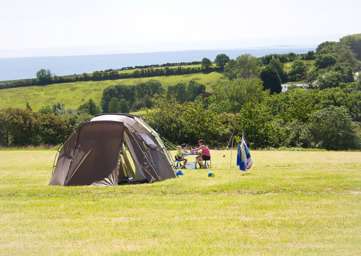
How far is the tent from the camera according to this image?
1983cm

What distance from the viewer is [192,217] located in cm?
1396

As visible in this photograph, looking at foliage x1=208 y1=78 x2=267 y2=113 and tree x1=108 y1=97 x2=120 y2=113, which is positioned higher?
foliage x1=208 y1=78 x2=267 y2=113

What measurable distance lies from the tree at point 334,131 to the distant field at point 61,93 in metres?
56.0

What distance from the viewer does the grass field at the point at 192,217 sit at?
11.2 metres

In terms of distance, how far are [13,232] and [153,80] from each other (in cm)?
10516

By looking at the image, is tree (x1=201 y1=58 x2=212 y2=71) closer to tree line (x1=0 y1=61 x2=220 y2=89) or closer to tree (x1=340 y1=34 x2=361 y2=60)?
tree line (x1=0 y1=61 x2=220 y2=89)

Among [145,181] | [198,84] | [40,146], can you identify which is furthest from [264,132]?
[198,84]

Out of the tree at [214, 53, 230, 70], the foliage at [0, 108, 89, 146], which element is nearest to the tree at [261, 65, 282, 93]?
the tree at [214, 53, 230, 70]

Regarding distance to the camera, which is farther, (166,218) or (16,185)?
(16,185)

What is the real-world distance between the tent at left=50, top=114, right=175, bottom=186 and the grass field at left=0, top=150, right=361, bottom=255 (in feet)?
2.97

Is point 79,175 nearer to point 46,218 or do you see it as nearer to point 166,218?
point 46,218

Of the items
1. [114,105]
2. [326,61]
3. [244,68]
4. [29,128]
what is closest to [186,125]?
[29,128]

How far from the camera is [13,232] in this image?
12.8 m

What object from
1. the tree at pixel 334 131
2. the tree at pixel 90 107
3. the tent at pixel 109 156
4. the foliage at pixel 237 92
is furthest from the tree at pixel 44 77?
the tent at pixel 109 156
